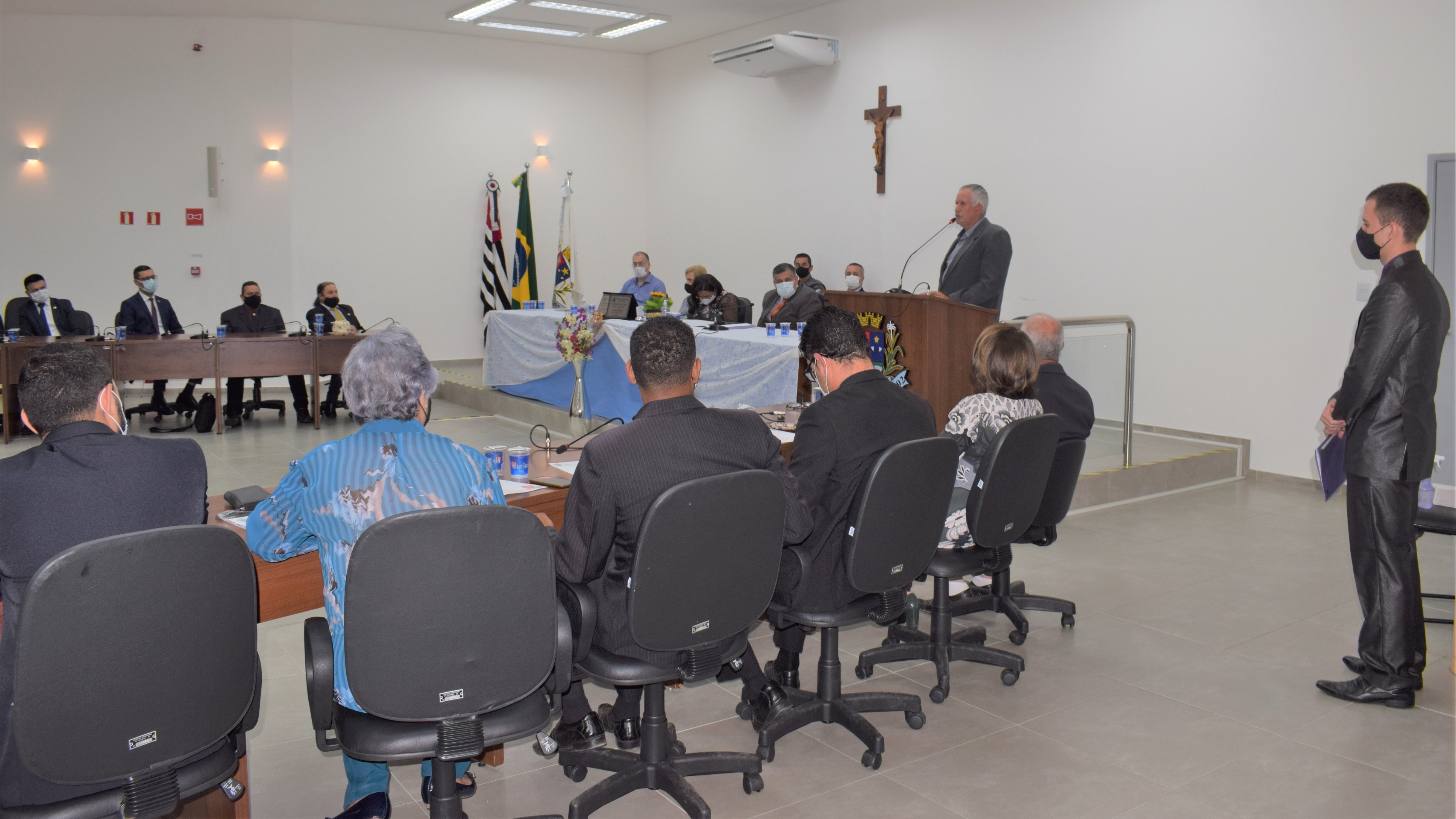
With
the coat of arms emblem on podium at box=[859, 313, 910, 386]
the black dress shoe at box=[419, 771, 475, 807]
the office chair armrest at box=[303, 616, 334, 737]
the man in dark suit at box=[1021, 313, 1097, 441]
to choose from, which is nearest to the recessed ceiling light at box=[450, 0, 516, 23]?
the coat of arms emblem on podium at box=[859, 313, 910, 386]

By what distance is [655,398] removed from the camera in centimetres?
239

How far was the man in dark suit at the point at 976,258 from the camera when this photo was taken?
5.82 m

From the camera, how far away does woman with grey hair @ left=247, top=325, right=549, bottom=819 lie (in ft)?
6.73

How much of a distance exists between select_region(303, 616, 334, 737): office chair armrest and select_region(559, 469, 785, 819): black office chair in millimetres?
523

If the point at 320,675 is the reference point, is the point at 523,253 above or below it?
above

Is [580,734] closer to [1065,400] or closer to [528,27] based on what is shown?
[1065,400]

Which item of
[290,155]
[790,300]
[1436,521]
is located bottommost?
[1436,521]

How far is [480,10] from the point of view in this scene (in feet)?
32.3

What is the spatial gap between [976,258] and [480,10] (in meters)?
6.21

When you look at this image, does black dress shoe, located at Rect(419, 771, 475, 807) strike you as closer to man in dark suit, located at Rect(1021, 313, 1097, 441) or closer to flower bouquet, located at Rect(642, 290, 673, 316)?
man in dark suit, located at Rect(1021, 313, 1097, 441)

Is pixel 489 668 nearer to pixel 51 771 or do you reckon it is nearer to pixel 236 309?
pixel 51 771

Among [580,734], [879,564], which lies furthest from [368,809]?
[879,564]

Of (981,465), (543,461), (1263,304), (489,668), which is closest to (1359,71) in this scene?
(1263,304)

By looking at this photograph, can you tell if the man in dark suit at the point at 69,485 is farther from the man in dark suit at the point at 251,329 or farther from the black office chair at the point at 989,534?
the man in dark suit at the point at 251,329
